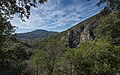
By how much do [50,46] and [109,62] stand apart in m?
16.1

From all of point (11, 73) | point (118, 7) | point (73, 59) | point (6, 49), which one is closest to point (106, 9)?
point (118, 7)

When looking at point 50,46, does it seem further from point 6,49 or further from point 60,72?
point 6,49

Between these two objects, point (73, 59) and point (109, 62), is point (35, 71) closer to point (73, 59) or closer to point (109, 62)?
point (73, 59)

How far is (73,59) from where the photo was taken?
143ft

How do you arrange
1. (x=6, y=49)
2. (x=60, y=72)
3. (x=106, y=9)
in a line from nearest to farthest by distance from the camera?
(x=106, y=9)
(x=6, y=49)
(x=60, y=72)

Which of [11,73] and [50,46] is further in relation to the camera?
[11,73]

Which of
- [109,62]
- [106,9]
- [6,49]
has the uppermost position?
[106,9]

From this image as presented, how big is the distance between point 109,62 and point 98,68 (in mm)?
2127

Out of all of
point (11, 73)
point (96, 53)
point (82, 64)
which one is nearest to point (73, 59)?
point (82, 64)

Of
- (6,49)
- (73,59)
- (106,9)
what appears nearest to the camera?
(106,9)

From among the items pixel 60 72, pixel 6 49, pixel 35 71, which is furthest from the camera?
pixel 35 71

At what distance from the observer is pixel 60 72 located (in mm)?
50750

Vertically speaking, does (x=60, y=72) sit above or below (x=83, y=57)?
below

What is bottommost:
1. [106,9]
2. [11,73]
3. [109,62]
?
[11,73]
